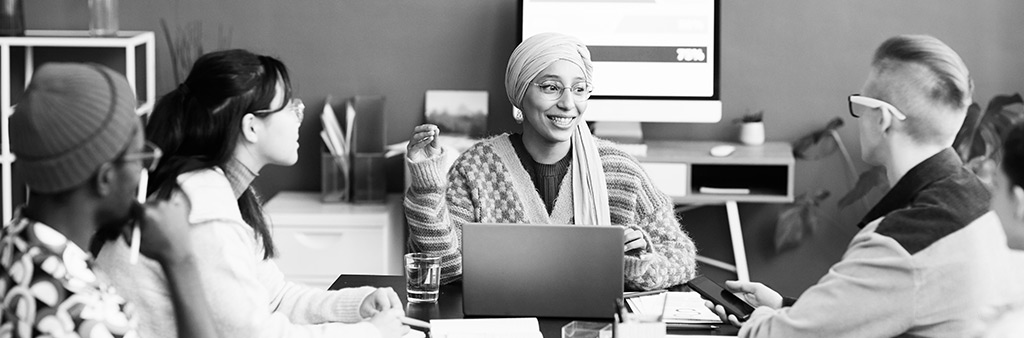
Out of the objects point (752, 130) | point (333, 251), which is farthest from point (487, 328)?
point (752, 130)

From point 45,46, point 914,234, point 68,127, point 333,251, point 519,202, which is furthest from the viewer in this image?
point 45,46

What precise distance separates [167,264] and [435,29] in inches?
109

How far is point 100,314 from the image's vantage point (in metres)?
1.44

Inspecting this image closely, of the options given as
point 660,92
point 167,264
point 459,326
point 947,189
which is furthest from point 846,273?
point 660,92

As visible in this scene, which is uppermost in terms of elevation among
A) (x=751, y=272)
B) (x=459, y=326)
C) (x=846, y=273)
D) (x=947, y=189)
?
(x=947, y=189)

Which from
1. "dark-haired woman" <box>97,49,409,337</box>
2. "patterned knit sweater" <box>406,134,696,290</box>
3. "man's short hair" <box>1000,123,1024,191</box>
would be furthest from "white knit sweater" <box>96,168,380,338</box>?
"man's short hair" <box>1000,123,1024,191</box>

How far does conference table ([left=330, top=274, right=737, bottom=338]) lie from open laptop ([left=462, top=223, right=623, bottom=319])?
4 centimetres

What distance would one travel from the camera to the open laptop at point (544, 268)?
2.22 meters

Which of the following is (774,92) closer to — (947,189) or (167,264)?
(947,189)

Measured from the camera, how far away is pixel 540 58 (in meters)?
2.72

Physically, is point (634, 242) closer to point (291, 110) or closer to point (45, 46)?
point (291, 110)

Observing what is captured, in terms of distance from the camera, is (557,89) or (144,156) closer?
(144,156)

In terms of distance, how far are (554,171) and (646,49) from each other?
1383 mm

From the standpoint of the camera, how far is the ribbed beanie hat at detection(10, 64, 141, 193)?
146cm
